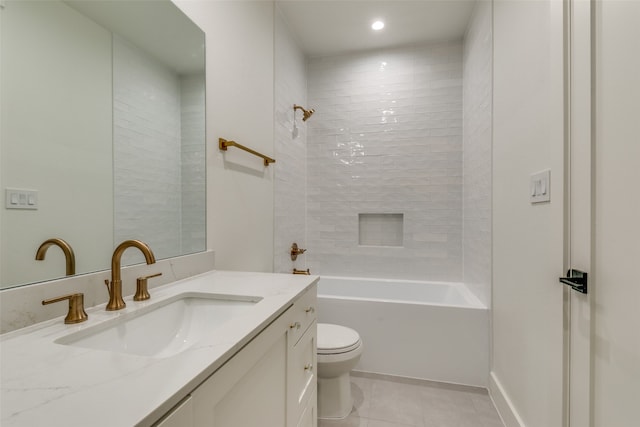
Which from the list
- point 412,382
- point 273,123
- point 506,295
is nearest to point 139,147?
point 273,123

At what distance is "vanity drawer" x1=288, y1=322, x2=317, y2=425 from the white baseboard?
107cm

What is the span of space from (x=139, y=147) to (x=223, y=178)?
53 centimetres

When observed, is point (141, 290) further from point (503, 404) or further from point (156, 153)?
point (503, 404)

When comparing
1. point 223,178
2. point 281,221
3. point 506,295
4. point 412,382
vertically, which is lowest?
point 412,382

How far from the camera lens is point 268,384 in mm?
834

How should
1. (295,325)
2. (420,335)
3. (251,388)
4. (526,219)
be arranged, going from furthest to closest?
1. (420,335)
2. (526,219)
3. (295,325)
4. (251,388)

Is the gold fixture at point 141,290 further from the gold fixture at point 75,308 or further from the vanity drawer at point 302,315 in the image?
the vanity drawer at point 302,315

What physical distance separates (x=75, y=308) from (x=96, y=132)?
54 centimetres

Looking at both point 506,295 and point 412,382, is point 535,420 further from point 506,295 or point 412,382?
point 412,382

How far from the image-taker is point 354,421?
164cm

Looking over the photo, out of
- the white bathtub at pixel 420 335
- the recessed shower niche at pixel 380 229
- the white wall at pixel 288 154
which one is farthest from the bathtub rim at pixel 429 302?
the white wall at pixel 288 154

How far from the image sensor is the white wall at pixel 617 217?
0.72 meters

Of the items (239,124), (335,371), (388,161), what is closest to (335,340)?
(335,371)

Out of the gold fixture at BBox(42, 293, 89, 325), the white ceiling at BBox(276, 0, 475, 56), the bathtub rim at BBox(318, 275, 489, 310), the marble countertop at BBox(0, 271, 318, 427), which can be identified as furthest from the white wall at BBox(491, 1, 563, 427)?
the gold fixture at BBox(42, 293, 89, 325)
